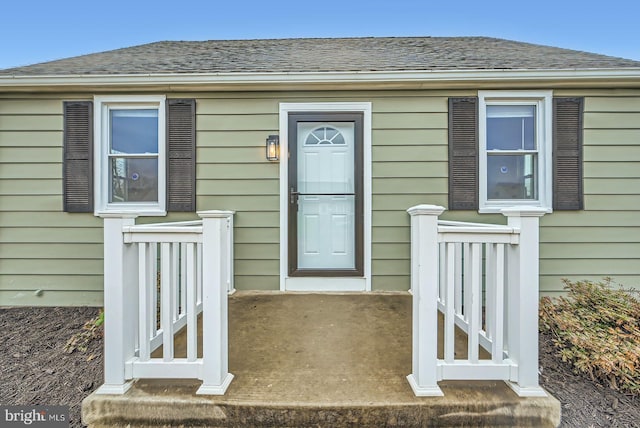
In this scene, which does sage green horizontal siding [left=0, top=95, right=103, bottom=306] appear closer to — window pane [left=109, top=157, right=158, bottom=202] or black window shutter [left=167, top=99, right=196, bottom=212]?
window pane [left=109, top=157, right=158, bottom=202]

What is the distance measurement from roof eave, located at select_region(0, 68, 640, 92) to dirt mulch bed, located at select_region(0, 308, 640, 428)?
7.74 ft

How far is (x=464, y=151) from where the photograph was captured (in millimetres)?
3305

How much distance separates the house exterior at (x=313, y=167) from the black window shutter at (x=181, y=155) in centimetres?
1

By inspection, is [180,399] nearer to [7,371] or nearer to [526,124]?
[7,371]

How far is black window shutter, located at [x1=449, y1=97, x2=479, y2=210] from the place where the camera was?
3.29 m

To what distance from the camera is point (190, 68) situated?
133 inches

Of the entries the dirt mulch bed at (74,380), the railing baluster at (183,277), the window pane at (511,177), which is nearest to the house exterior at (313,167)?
the window pane at (511,177)

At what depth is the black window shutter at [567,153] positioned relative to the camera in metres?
3.25

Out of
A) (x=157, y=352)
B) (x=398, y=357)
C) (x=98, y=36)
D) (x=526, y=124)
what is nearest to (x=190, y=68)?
(x=157, y=352)

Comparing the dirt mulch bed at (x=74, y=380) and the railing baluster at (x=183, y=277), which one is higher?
the railing baluster at (x=183, y=277)

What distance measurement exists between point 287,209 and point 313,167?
53cm

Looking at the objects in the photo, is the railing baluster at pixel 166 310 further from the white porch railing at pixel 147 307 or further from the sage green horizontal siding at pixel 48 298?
the sage green horizontal siding at pixel 48 298

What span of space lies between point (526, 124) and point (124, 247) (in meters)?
3.75

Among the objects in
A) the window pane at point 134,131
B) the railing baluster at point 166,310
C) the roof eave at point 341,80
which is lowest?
the railing baluster at point 166,310
